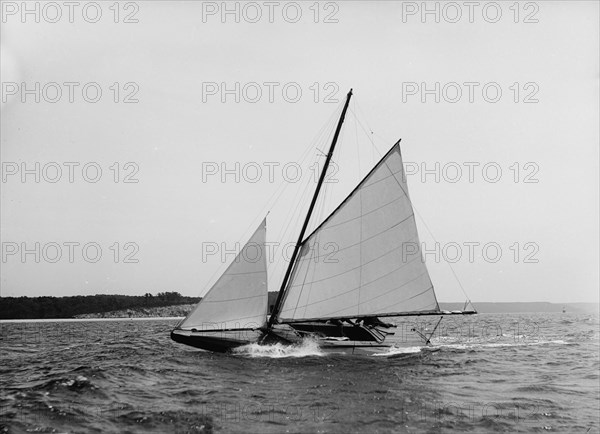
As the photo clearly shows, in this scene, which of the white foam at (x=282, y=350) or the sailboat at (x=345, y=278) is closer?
the sailboat at (x=345, y=278)

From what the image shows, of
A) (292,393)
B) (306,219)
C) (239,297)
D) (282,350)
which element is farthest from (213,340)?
(292,393)

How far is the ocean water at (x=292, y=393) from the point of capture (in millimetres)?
14109

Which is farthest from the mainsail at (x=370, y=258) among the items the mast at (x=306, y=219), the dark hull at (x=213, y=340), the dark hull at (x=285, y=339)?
the dark hull at (x=213, y=340)

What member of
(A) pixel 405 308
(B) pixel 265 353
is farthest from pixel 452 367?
(B) pixel 265 353

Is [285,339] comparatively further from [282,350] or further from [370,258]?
[370,258]

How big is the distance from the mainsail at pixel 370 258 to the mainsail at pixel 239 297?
245 cm

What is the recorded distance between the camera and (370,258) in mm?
27469

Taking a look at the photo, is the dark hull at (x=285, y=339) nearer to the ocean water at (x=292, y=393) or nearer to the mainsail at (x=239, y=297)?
the ocean water at (x=292, y=393)

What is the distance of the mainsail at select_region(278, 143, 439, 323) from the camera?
90.1 ft

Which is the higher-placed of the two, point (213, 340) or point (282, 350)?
point (213, 340)

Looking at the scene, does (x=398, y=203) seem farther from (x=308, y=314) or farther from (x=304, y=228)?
(x=308, y=314)

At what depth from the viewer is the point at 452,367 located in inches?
1042

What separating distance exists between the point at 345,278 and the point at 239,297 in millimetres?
5732

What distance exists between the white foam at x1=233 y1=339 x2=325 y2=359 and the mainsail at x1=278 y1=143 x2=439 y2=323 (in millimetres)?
1618
